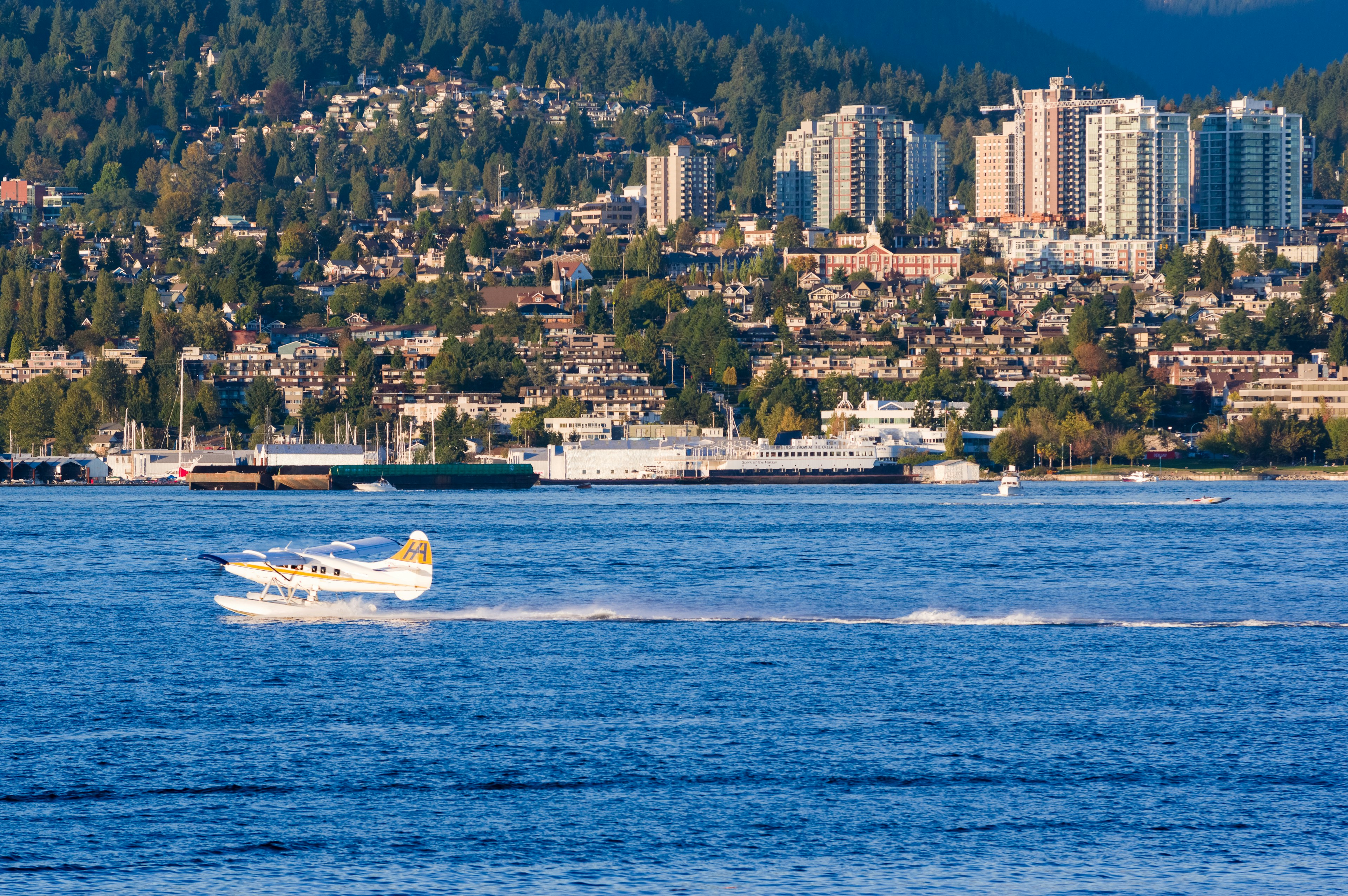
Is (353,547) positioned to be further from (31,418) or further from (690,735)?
(31,418)

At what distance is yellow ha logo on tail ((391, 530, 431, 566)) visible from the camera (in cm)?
4744

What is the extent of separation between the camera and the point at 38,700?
117 feet

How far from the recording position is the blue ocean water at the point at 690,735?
81.1ft

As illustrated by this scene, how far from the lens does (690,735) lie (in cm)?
3203

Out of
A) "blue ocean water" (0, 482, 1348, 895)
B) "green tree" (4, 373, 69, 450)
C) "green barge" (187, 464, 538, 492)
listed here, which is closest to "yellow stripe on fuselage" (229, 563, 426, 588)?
"blue ocean water" (0, 482, 1348, 895)

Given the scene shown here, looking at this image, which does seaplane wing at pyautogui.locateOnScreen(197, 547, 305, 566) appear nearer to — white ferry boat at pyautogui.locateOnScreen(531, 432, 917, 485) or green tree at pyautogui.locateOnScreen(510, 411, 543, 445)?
white ferry boat at pyautogui.locateOnScreen(531, 432, 917, 485)

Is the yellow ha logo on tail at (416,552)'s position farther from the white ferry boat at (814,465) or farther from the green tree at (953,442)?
the green tree at (953,442)

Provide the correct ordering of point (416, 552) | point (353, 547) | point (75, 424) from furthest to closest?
point (75, 424) → point (353, 547) → point (416, 552)

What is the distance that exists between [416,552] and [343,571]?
1.77 metres

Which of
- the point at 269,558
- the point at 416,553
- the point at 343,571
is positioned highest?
the point at 416,553

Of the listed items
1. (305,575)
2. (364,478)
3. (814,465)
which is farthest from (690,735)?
(814,465)

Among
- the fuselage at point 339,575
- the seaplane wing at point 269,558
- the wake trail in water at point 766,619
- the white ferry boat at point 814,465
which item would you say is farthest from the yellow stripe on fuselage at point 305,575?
the white ferry boat at point 814,465

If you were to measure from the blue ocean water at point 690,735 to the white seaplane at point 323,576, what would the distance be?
745 millimetres

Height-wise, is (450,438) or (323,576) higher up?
(450,438)
